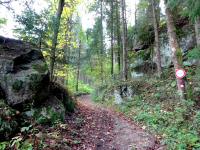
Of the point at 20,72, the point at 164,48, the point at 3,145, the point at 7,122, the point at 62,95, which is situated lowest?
the point at 3,145

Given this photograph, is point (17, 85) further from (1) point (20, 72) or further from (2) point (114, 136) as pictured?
(2) point (114, 136)

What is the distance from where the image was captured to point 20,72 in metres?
8.12

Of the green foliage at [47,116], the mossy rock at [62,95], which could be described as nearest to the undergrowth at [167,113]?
the mossy rock at [62,95]

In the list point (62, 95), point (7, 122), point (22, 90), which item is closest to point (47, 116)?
point (22, 90)

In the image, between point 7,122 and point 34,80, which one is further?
point 34,80

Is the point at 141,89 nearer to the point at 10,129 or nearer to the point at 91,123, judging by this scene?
→ the point at 91,123

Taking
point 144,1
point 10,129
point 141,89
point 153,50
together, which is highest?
point 144,1

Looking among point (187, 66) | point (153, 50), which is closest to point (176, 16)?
point (153, 50)

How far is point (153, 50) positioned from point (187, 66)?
16.8ft

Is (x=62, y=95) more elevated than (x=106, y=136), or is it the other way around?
(x=62, y=95)

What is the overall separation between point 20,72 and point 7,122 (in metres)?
2.19

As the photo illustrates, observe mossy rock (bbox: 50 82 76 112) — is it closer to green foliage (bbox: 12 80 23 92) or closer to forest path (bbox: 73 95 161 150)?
forest path (bbox: 73 95 161 150)

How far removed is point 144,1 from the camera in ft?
82.4

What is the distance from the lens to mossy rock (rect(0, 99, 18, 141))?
6220mm
